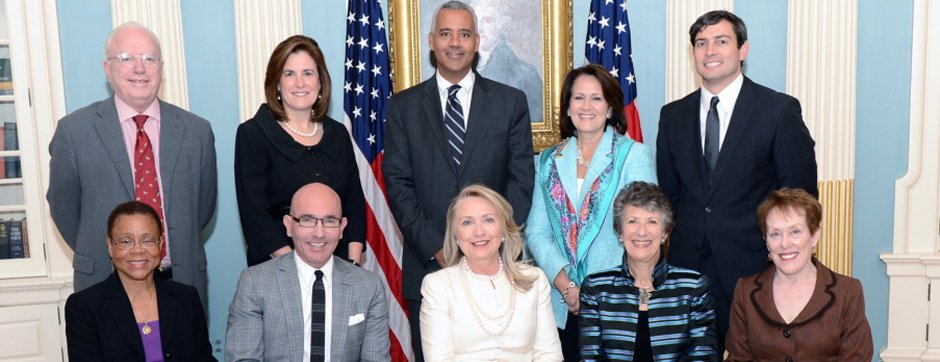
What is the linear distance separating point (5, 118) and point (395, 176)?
275 cm

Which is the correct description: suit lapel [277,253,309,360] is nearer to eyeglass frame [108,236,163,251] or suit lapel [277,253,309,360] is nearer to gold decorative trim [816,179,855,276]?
eyeglass frame [108,236,163,251]

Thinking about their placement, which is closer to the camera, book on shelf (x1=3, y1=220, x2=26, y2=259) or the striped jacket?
the striped jacket

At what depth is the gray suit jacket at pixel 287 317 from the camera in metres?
3.11

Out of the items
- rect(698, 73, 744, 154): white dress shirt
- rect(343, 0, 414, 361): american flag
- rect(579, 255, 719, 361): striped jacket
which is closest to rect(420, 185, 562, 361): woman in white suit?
rect(579, 255, 719, 361): striped jacket

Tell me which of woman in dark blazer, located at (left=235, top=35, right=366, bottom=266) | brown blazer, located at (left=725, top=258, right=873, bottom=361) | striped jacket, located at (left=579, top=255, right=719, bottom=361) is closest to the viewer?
brown blazer, located at (left=725, top=258, right=873, bottom=361)

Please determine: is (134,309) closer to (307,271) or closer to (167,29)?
(307,271)

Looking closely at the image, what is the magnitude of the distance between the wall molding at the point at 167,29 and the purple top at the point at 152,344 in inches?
82.8

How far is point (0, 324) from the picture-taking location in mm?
4840

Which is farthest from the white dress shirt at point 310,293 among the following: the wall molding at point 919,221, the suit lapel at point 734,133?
the wall molding at point 919,221

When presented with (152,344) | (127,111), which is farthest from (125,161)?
(152,344)

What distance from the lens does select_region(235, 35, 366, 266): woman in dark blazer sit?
11.4 ft

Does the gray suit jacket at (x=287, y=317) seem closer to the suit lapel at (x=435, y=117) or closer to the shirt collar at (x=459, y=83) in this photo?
the suit lapel at (x=435, y=117)

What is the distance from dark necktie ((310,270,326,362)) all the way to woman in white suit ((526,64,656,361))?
94cm

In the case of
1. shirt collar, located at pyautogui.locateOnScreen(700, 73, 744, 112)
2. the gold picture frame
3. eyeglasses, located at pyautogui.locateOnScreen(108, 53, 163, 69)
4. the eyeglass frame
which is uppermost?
the gold picture frame
